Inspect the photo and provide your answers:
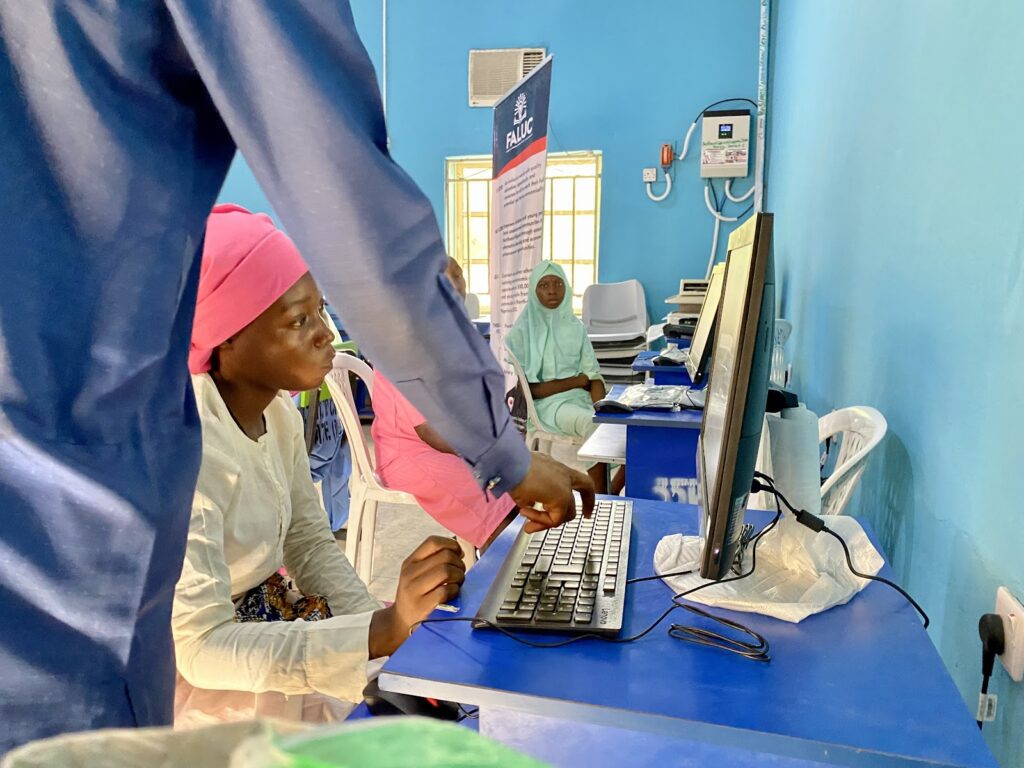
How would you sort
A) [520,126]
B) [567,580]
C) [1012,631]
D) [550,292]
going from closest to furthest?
1. [1012,631]
2. [567,580]
3. [520,126]
4. [550,292]

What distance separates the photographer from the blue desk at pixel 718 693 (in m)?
0.63

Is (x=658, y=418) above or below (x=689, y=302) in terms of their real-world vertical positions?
below

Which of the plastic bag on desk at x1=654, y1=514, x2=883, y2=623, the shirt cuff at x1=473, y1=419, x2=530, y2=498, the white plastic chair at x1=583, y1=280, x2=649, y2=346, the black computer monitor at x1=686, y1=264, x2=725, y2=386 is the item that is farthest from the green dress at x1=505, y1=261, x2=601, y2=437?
the shirt cuff at x1=473, y1=419, x2=530, y2=498

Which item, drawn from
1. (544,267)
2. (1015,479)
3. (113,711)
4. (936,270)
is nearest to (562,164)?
(544,267)

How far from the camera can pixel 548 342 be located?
387 cm

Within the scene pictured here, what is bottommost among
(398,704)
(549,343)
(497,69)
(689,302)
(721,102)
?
(398,704)

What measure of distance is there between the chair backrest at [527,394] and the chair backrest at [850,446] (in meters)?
1.95

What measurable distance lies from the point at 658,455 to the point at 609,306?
12.5 ft

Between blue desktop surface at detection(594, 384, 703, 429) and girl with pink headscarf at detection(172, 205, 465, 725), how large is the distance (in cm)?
113

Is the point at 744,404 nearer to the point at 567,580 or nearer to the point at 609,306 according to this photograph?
the point at 567,580

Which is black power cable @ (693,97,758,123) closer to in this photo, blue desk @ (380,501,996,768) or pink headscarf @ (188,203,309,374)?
pink headscarf @ (188,203,309,374)

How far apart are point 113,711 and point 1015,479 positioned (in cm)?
99

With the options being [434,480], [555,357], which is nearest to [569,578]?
[434,480]

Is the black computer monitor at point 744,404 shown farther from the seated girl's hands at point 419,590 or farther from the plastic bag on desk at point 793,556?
the seated girl's hands at point 419,590
